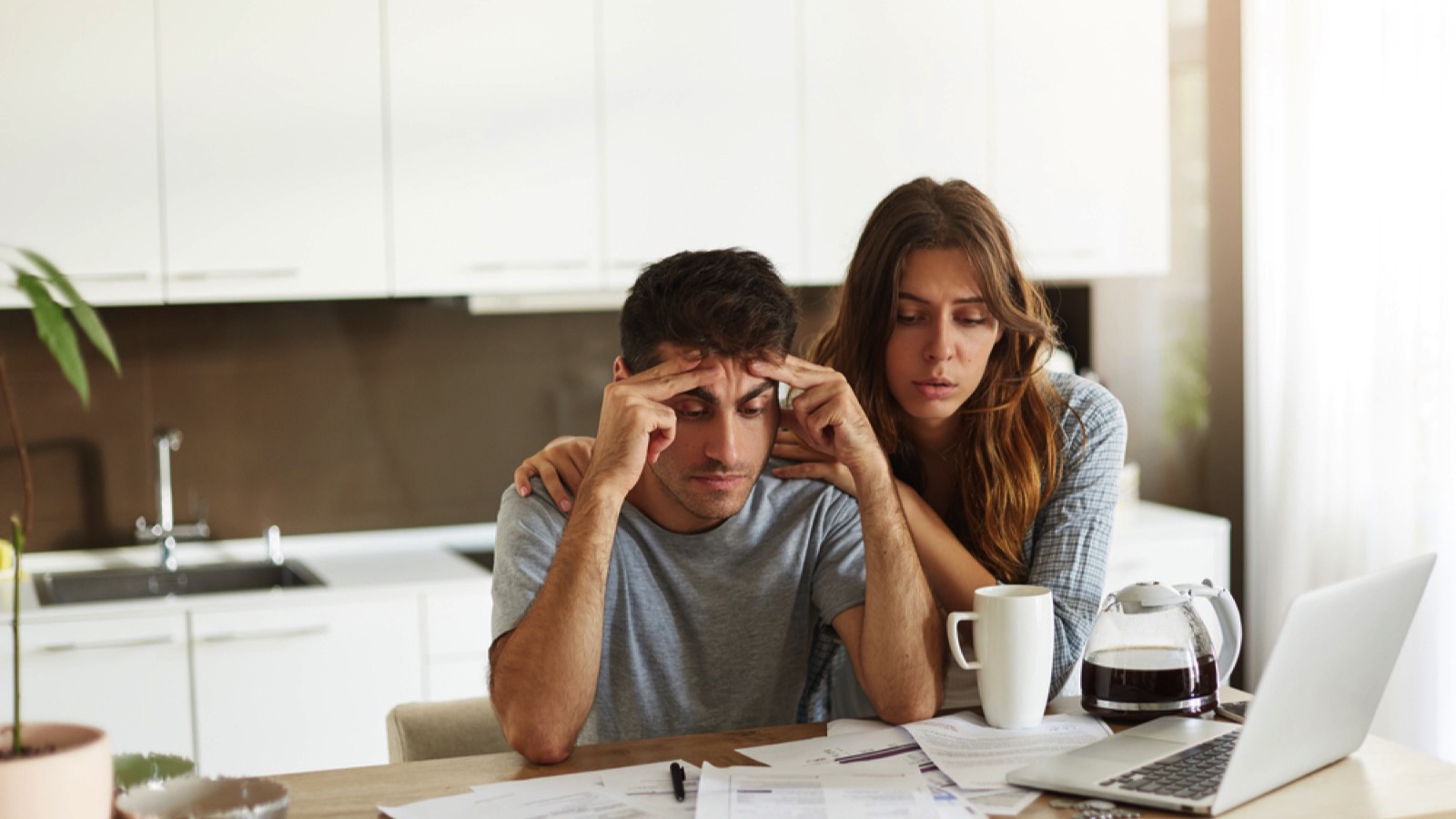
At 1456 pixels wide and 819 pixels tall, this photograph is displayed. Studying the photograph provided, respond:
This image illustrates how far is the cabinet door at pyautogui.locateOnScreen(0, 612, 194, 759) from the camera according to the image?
279 cm

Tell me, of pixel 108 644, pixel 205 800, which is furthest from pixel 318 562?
pixel 205 800

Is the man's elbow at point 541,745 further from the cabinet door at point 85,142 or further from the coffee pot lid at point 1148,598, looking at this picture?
the cabinet door at point 85,142

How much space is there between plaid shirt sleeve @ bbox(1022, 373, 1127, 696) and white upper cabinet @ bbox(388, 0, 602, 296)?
5.00 feet

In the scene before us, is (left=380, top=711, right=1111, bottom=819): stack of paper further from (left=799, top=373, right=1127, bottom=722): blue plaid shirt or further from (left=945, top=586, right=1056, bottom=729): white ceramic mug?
(left=799, top=373, right=1127, bottom=722): blue plaid shirt

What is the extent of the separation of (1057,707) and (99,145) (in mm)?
2294

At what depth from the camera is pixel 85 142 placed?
9.88 ft

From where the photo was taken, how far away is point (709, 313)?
1786 millimetres

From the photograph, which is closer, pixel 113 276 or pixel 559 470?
pixel 559 470

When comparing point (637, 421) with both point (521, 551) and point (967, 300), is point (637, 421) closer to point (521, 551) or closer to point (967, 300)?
point (521, 551)

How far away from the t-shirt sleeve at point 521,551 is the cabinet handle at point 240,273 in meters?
1.49

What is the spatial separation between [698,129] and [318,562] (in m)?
1.31

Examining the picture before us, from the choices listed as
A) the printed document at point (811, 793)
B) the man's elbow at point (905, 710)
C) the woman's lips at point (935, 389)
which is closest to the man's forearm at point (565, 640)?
the printed document at point (811, 793)

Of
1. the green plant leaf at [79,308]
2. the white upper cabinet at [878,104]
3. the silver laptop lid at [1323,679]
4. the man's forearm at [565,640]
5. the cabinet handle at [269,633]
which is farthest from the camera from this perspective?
the white upper cabinet at [878,104]

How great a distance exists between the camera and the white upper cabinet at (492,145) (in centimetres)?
321
